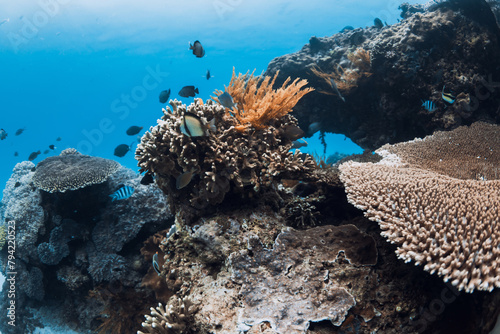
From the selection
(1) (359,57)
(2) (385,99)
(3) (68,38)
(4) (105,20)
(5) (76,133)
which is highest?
(3) (68,38)

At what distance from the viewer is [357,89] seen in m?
8.05

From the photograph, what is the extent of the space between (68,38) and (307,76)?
5517 cm

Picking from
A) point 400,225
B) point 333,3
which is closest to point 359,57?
point 400,225

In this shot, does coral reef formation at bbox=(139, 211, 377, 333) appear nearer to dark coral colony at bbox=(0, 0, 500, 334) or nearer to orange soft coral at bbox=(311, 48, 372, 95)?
dark coral colony at bbox=(0, 0, 500, 334)

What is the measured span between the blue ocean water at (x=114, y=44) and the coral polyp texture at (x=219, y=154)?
33.8m

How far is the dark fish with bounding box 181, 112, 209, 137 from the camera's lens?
2841 millimetres

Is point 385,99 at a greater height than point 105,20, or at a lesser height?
lesser

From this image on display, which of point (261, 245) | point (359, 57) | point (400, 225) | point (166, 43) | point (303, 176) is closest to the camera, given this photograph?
point (400, 225)

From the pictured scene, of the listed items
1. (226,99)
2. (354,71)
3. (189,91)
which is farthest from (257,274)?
(354,71)

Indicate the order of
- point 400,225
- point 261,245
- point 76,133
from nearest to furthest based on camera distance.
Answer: point 400,225
point 261,245
point 76,133

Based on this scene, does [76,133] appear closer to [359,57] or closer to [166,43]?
[166,43]

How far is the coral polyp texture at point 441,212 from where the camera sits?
6.41 feet

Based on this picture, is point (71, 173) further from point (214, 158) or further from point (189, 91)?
point (214, 158)

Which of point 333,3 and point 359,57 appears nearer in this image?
point 359,57
